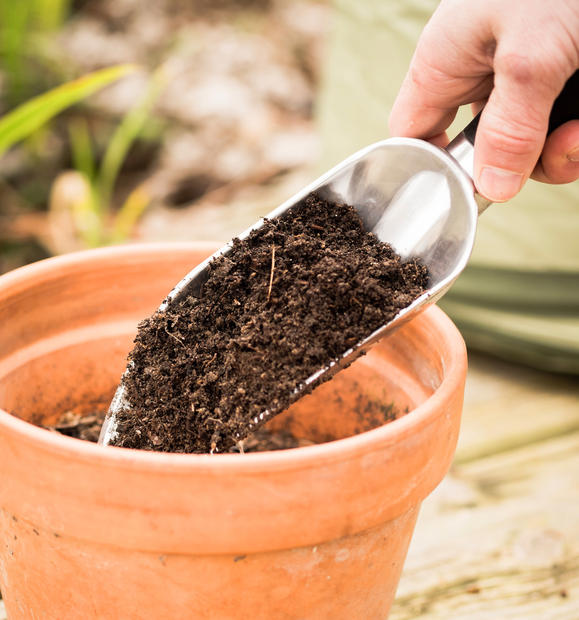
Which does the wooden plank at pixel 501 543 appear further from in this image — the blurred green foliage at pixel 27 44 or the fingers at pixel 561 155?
the blurred green foliage at pixel 27 44

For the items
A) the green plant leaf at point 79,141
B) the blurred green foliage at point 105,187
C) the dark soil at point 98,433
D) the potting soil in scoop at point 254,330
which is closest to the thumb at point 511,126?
the potting soil in scoop at point 254,330

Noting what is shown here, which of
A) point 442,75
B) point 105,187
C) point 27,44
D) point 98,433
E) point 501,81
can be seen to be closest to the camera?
point 501,81

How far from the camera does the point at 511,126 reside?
29.1 inches

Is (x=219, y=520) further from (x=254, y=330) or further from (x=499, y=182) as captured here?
(x=499, y=182)

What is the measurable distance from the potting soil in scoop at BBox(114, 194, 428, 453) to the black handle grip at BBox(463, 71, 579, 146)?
6.6 inches

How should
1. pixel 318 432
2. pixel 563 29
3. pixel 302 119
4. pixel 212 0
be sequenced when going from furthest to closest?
1. pixel 212 0
2. pixel 302 119
3. pixel 318 432
4. pixel 563 29

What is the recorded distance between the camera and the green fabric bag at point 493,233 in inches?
56.9

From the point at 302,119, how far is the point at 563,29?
2.53 meters

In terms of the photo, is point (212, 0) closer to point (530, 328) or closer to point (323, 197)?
point (530, 328)

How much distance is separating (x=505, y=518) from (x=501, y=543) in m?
0.07

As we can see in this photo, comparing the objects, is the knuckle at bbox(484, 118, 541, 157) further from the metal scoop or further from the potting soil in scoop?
the potting soil in scoop

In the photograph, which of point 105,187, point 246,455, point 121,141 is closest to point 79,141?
point 105,187

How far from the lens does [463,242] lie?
81cm

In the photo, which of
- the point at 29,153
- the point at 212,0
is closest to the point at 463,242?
the point at 29,153
